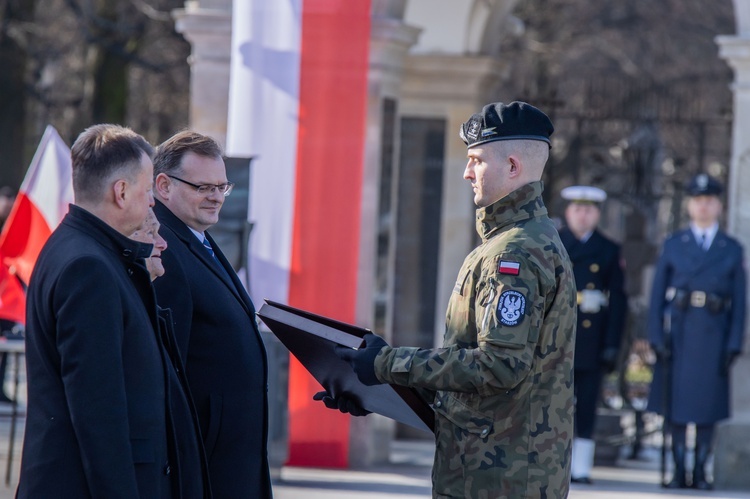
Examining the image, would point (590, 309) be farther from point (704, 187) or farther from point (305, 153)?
point (305, 153)

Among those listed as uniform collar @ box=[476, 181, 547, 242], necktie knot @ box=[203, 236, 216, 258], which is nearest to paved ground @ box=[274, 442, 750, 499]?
necktie knot @ box=[203, 236, 216, 258]

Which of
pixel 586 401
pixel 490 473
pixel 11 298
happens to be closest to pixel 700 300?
pixel 586 401

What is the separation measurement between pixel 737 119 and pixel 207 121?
3.36 m

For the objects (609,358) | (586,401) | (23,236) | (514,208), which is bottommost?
(586,401)

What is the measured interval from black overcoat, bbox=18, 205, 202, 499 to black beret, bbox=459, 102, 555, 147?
102 cm

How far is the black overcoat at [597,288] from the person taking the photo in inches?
348

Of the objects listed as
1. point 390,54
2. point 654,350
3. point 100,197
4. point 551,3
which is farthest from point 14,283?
point 551,3

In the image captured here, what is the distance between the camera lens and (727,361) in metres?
8.55

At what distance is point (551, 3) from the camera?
21156mm

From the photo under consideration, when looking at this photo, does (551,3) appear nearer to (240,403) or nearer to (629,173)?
(629,173)

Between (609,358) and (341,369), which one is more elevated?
(341,369)

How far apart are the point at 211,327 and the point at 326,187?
13.5ft

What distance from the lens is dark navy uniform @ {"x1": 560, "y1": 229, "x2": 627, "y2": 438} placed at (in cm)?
884

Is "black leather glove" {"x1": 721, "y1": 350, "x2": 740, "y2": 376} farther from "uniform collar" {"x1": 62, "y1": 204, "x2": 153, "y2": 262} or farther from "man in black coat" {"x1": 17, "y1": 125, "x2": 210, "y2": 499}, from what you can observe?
"uniform collar" {"x1": 62, "y1": 204, "x2": 153, "y2": 262}
